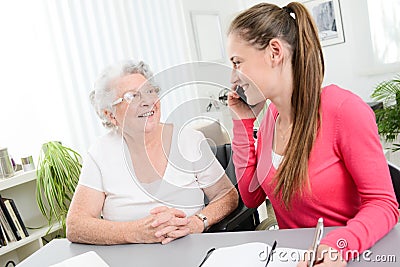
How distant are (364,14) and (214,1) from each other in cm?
136

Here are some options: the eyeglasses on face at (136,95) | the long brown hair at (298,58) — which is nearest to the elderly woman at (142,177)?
the eyeglasses on face at (136,95)

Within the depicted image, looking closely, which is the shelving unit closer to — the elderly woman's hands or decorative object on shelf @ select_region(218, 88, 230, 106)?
the elderly woman's hands

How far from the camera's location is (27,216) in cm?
256

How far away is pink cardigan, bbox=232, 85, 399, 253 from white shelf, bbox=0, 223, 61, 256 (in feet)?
4.68

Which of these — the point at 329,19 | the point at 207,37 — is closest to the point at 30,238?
the point at 207,37

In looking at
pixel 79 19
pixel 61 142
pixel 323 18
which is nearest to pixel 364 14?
pixel 323 18

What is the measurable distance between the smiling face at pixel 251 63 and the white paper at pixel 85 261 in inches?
22.5

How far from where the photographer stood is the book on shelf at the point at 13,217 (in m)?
2.28

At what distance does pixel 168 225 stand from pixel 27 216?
161cm

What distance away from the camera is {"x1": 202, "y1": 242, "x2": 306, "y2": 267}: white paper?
964 mm

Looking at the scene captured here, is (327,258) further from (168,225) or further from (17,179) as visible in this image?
(17,179)

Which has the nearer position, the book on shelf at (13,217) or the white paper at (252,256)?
the white paper at (252,256)

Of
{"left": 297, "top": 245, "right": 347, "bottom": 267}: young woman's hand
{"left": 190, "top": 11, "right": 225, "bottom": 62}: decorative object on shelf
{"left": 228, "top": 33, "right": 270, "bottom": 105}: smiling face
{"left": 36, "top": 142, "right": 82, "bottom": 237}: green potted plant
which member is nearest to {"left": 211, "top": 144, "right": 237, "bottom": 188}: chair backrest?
{"left": 228, "top": 33, "right": 270, "bottom": 105}: smiling face

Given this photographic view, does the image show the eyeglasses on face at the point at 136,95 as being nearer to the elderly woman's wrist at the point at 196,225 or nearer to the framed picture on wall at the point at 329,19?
the elderly woman's wrist at the point at 196,225
